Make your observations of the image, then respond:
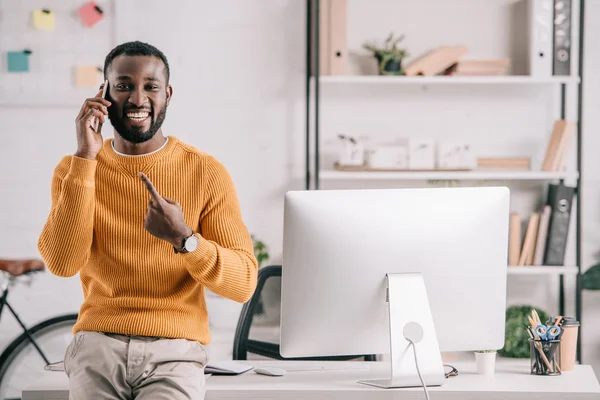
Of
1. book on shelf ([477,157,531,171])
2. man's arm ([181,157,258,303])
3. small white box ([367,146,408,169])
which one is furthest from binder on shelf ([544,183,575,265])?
man's arm ([181,157,258,303])

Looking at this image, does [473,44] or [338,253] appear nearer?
[338,253]

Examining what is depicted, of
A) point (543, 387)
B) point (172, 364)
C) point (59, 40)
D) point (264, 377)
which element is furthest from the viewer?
point (59, 40)

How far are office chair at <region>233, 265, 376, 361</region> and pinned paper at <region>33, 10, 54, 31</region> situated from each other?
1.60m

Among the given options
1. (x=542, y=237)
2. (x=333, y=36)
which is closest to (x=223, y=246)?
(x=333, y=36)

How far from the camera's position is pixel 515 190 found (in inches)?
130

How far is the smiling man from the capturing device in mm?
1491

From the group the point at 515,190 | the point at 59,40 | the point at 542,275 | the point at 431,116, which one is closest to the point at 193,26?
the point at 59,40

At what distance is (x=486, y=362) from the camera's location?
1744 millimetres

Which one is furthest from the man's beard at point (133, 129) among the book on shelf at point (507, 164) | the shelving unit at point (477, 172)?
the book on shelf at point (507, 164)

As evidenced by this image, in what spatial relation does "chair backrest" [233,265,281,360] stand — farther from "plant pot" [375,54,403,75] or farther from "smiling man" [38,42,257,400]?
"plant pot" [375,54,403,75]

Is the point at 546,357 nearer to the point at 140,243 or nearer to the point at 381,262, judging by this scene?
the point at 381,262

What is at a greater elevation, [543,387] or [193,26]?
[193,26]

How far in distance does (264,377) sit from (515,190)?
1.91 meters

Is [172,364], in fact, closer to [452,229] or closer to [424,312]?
[424,312]
